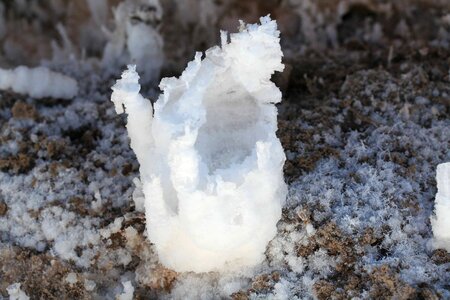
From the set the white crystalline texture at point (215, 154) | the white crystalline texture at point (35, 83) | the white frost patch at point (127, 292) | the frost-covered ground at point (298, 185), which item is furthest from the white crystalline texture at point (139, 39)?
the white frost patch at point (127, 292)

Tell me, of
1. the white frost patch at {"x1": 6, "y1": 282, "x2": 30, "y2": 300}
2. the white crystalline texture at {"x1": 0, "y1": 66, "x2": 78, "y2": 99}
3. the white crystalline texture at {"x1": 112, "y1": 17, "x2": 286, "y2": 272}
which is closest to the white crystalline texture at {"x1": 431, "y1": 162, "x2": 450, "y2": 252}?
the white crystalline texture at {"x1": 112, "y1": 17, "x2": 286, "y2": 272}

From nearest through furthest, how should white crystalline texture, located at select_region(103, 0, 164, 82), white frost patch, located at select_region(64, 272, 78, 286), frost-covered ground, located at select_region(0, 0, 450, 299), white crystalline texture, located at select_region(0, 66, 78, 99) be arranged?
1. frost-covered ground, located at select_region(0, 0, 450, 299)
2. white frost patch, located at select_region(64, 272, 78, 286)
3. white crystalline texture, located at select_region(0, 66, 78, 99)
4. white crystalline texture, located at select_region(103, 0, 164, 82)

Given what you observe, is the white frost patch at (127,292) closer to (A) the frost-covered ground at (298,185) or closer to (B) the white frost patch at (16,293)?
(A) the frost-covered ground at (298,185)

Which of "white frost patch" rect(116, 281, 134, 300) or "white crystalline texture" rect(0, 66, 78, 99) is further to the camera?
"white crystalline texture" rect(0, 66, 78, 99)

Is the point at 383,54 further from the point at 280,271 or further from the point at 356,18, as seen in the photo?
the point at 280,271

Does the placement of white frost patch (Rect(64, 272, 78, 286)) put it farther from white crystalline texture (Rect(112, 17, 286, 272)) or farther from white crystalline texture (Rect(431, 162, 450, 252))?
white crystalline texture (Rect(431, 162, 450, 252))

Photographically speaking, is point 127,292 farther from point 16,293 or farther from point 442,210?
point 442,210

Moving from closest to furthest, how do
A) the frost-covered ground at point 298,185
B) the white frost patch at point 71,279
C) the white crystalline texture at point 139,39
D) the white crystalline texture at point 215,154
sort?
the white crystalline texture at point 215,154, the frost-covered ground at point 298,185, the white frost patch at point 71,279, the white crystalline texture at point 139,39
